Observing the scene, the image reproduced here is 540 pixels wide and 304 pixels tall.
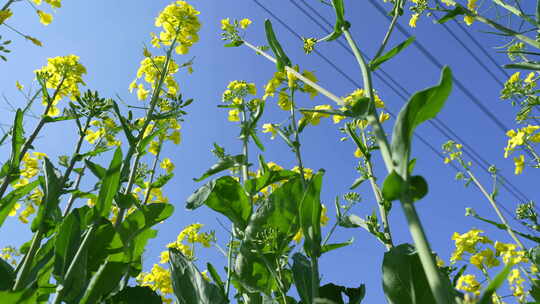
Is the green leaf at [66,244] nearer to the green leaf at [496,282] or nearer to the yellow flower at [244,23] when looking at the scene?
the green leaf at [496,282]

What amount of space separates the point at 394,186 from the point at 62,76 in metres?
3.33

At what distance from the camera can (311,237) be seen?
45.7 inches

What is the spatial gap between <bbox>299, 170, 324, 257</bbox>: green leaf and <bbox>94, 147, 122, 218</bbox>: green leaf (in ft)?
2.29

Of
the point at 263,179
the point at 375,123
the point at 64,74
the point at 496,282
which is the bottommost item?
the point at 496,282

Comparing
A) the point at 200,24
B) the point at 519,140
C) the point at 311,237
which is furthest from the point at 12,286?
the point at 519,140

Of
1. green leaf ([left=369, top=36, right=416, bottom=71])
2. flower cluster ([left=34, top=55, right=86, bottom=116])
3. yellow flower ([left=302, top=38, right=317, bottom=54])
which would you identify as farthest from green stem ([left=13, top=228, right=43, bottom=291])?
flower cluster ([left=34, top=55, right=86, bottom=116])

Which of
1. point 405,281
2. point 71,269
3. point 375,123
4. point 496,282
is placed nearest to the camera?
point 496,282

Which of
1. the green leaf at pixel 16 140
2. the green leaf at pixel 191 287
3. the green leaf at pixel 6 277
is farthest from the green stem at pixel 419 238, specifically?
the green leaf at pixel 16 140

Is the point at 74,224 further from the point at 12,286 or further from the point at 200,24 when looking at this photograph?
the point at 200,24

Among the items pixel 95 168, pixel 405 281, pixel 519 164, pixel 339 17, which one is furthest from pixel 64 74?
pixel 519 164

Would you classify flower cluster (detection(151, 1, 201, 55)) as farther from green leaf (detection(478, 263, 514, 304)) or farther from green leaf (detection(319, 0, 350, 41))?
green leaf (detection(478, 263, 514, 304))

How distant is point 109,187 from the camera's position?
138 centimetres

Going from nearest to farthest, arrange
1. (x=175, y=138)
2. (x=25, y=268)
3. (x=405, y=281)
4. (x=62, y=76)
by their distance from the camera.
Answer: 1. (x=405, y=281)
2. (x=25, y=268)
3. (x=175, y=138)
4. (x=62, y=76)

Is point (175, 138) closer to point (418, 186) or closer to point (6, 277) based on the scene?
point (6, 277)
